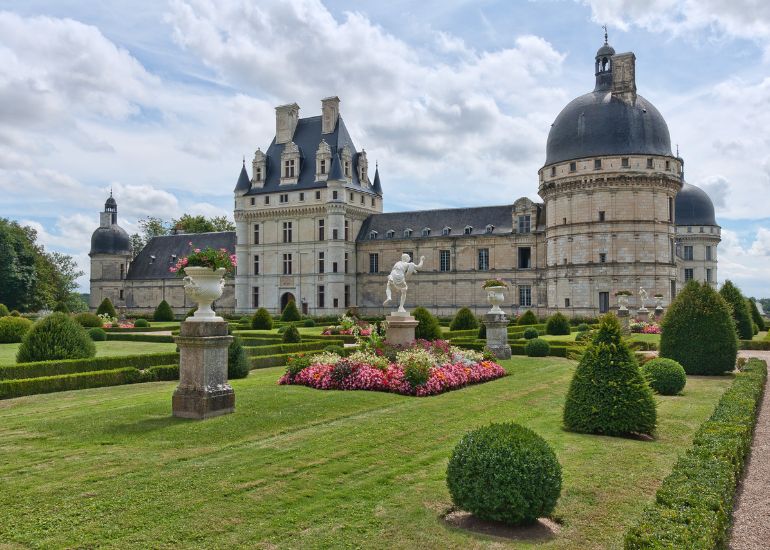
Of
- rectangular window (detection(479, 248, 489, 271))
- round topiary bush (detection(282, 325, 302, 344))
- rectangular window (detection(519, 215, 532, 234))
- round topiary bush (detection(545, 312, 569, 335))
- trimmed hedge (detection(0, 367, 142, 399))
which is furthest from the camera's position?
rectangular window (detection(479, 248, 489, 271))

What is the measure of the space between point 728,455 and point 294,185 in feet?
177

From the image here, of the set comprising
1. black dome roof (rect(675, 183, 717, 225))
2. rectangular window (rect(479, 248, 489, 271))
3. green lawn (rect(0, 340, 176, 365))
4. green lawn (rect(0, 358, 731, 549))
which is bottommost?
green lawn (rect(0, 358, 731, 549))

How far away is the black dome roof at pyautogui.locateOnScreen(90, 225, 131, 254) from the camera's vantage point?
2758 inches

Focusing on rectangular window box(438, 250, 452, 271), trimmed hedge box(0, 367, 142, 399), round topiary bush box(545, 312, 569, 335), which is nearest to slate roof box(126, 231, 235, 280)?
rectangular window box(438, 250, 452, 271)

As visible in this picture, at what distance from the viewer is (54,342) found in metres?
19.4

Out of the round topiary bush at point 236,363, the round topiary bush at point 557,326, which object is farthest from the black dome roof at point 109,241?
the round topiary bush at point 236,363

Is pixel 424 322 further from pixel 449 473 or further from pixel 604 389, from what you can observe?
pixel 449 473

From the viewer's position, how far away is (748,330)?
101ft

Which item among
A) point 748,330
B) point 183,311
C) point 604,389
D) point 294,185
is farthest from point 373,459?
point 183,311

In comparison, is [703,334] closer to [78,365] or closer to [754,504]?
[754,504]

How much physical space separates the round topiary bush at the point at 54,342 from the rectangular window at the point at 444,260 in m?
39.5

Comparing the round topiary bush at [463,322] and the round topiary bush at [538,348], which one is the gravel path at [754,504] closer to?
the round topiary bush at [538,348]

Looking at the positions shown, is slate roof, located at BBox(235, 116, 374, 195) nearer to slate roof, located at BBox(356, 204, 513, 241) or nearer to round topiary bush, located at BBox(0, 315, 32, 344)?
slate roof, located at BBox(356, 204, 513, 241)

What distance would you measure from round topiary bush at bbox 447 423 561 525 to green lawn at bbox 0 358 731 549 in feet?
1.18
